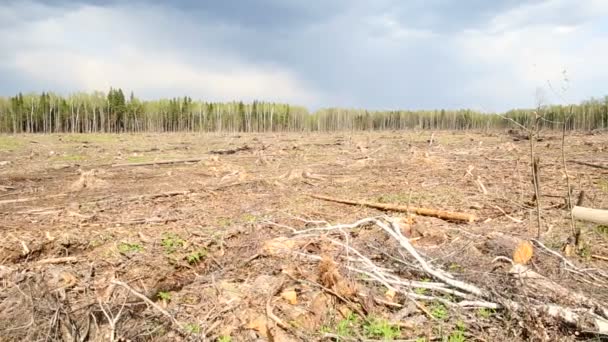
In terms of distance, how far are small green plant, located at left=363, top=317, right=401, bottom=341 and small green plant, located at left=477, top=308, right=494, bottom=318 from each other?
2.12 ft

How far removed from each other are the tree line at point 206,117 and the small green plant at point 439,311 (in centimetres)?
3272

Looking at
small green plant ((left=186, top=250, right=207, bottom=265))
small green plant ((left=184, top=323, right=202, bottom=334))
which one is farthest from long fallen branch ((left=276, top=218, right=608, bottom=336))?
small green plant ((left=184, top=323, right=202, bottom=334))

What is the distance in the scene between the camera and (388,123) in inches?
2216

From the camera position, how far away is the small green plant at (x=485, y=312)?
10.6 ft

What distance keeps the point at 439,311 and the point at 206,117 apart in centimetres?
4481

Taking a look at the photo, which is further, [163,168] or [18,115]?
[18,115]

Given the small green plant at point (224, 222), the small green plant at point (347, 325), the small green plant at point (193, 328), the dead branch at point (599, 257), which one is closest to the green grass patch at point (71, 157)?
the small green plant at point (224, 222)

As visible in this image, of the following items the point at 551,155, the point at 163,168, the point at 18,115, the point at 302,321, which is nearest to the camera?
the point at 302,321

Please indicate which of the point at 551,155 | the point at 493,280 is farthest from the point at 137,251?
the point at 551,155

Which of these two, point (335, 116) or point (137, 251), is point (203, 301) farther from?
point (335, 116)

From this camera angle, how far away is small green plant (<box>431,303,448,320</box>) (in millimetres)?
3236

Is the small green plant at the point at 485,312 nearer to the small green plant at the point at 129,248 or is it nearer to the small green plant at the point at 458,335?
the small green plant at the point at 458,335

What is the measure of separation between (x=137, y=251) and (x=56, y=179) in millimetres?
6805

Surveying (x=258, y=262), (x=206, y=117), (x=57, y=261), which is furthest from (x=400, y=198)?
(x=206, y=117)
